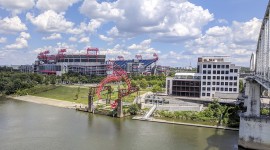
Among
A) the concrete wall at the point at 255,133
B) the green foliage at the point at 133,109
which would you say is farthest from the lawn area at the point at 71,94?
the concrete wall at the point at 255,133

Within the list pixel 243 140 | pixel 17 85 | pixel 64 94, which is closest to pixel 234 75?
pixel 243 140

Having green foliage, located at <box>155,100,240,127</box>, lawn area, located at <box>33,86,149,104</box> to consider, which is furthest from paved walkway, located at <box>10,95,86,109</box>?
green foliage, located at <box>155,100,240,127</box>

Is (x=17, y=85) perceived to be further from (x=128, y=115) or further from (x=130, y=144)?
(x=130, y=144)

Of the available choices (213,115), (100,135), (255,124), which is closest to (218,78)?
(213,115)

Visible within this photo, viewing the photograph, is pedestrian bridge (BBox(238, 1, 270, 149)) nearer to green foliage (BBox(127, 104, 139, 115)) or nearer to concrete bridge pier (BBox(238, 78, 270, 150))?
concrete bridge pier (BBox(238, 78, 270, 150))

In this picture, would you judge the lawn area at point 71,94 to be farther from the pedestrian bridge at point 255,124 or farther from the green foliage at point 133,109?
the pedestrian bridge at point 255,124

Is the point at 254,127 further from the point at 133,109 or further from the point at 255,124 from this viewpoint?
the point at 133,109

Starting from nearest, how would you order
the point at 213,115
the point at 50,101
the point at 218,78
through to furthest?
1. the point at 213,115
2. the point at 218,78
3. the point at 50,101
